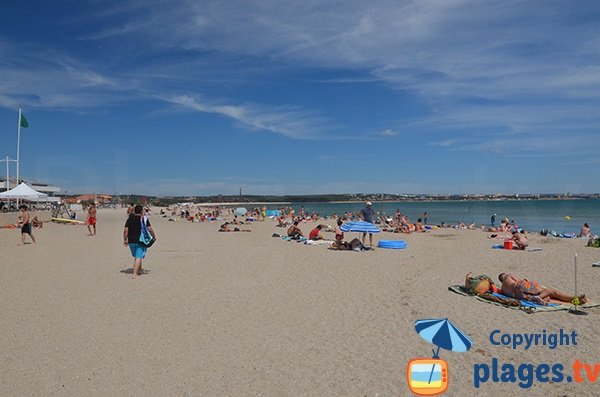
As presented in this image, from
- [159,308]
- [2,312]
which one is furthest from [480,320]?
[2,312]

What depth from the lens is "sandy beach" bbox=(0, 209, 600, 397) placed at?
4113mm

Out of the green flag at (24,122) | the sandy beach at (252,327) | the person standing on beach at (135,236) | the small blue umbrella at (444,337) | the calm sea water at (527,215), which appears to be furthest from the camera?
the calm sea water at (527,215)

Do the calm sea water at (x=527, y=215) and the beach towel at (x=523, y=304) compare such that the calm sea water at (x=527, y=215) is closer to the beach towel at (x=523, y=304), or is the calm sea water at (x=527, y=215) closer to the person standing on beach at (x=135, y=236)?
the beach towel at (x=523, y=304)

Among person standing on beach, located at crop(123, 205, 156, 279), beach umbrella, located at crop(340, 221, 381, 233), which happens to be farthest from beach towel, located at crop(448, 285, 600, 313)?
person standing on beach, located at crop(123, 205, 156, 279)

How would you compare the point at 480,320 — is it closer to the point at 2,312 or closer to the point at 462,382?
the point at 462,382

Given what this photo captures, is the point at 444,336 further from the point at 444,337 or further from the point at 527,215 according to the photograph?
the point at 527,215

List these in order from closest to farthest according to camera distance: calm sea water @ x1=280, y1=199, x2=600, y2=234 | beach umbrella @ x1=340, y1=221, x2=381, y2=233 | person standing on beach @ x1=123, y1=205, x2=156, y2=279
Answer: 1. person standing on beach @ x1=123, y1=205, x2=156, y2=279
2. beach umbrella @ x1=340, y1=221, x2=381, y2=233
3. calm sea water @ x1=280, y1=199, x2=600, y2=234

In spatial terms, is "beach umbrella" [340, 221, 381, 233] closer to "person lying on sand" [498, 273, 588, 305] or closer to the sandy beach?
the sandy beach

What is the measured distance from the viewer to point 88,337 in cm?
524

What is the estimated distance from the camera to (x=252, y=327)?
226 inches

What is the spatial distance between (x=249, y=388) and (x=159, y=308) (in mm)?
3095

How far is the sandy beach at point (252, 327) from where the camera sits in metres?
4.11

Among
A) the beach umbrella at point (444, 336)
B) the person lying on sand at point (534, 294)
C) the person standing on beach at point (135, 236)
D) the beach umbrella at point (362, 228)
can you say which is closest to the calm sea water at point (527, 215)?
the beach umbrella at point (362, 228)

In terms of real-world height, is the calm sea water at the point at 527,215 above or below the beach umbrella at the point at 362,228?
below
